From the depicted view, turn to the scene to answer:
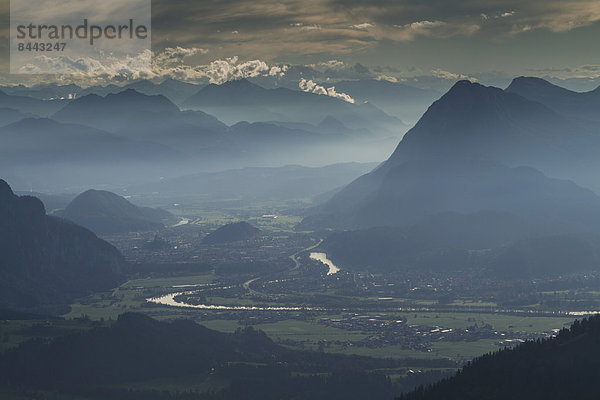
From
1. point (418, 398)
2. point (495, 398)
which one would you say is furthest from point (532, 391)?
point (418, 398)

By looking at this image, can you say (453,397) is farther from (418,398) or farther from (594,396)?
(594,396)

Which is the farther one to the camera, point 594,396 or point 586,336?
point 586,336

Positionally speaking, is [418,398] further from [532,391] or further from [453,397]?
[532,391]

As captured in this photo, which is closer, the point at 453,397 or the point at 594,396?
the point at 594,396

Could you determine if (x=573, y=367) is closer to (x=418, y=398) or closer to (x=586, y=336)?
(x=586, y=336)

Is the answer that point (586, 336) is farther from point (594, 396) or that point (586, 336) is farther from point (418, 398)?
point (418, 398)

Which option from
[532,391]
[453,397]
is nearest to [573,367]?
[532,391]

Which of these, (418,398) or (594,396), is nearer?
(594,396)
